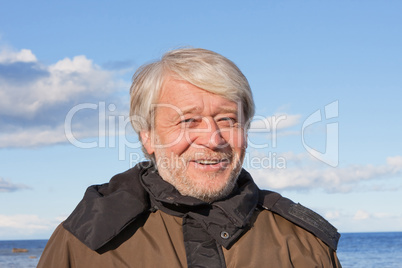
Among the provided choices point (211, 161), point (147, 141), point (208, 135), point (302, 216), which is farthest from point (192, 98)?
point (302, 216)

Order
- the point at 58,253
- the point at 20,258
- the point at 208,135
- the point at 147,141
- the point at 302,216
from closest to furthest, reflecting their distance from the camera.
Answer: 1. the point at 58,253
2. the point at 208,135
3. the point at 302,216
4. the point at 147,141
5. the point at 20,258

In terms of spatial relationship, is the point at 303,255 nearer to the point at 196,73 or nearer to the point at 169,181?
the point at 169,181

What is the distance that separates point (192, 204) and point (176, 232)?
0.17 m

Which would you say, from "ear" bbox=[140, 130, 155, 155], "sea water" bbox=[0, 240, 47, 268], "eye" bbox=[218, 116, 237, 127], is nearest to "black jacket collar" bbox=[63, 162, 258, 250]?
"ear" bbox=[140, 130, 155, 155]

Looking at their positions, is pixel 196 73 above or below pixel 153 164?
above

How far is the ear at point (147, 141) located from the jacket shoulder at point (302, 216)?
2.33 feet

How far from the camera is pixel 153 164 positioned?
3.26m

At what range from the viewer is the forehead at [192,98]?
9.52ft

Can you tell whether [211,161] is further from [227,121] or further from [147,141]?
[147,141]

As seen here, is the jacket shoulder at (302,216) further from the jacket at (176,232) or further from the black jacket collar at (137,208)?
the black jacket collar at (137,208)

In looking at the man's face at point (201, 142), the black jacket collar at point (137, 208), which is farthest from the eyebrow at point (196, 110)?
the black jacket collar at point (137, 208)

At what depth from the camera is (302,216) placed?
3.02 m

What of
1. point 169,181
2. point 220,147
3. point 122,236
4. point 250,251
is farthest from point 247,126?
point 122,236

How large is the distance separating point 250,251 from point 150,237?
1.72ft
